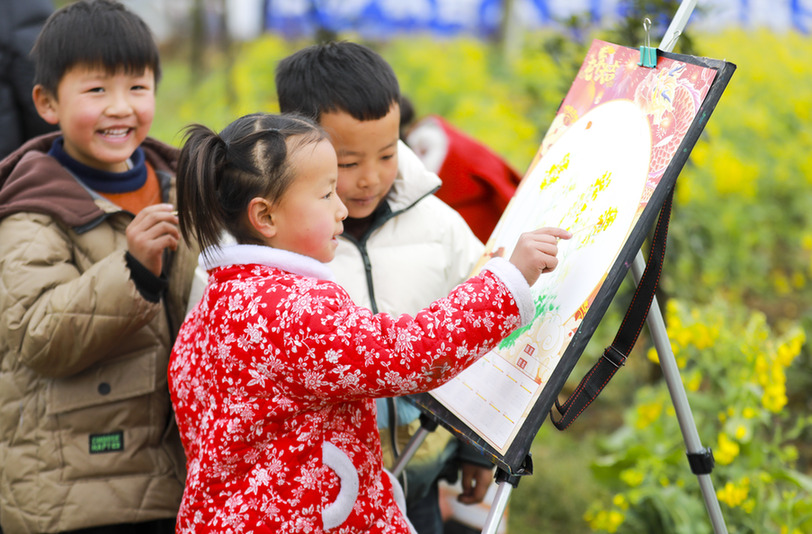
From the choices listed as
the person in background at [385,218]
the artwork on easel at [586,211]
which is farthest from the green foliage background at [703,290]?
the artwork on easel at [586,211]

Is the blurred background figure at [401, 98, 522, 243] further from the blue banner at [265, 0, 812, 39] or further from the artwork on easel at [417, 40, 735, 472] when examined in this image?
the blue banner at [265, 0, 812, 39]

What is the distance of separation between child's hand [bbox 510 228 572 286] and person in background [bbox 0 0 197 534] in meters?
0.83

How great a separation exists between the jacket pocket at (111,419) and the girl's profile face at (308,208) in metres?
0.67

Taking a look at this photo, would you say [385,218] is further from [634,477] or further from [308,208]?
[634,477]

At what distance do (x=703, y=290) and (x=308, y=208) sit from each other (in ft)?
11.7

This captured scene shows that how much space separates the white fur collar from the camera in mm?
→ 1451

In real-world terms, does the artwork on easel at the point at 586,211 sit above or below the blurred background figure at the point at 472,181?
above

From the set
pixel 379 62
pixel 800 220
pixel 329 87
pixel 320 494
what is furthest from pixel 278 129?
pixel 800 220

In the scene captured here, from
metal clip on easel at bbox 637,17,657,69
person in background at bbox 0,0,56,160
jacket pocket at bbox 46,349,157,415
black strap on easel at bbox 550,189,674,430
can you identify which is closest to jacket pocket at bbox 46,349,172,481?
jacket pocket at bbox 46,349,157,415

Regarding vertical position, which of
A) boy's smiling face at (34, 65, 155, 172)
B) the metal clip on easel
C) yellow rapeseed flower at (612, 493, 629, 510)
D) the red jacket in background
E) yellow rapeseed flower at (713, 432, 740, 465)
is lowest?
yellow rapeseed flower at (612, 493, 629, 510)

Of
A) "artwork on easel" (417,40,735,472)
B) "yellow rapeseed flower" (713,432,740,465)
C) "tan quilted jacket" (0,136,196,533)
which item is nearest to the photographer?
"artwork on easel" (417,40,735,472)

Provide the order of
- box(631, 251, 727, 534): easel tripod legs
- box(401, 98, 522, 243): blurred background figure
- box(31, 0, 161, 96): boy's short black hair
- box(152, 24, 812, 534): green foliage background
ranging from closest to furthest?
box(631, 251, 727, 534): easel tripod legs, box(31, 0, 161, 96): boy's short black hair, box(152, 24, 812, 534): green foliage background, box(401, 98, 522, 243): blurred background figure

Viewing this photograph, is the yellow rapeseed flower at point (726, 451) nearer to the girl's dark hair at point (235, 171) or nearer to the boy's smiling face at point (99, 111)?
the girl's dark hair at point (235, 171)

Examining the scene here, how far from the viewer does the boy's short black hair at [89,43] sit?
1962 mm
